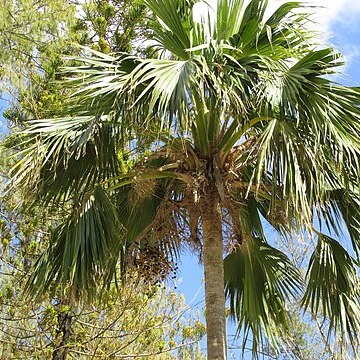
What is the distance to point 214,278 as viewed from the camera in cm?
493

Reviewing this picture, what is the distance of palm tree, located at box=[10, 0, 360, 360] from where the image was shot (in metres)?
4.46

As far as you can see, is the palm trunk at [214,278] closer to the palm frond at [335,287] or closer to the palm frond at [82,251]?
the palm frond at [82,251]

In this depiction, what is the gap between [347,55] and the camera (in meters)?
4.50

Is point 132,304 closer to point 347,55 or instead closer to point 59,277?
point 59,277

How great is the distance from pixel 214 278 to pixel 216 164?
82 cm

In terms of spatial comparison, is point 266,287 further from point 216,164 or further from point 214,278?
point 216,164

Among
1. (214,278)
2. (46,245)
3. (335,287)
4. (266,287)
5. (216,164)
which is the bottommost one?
(214,278)

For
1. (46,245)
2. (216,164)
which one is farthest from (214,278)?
(46,245)

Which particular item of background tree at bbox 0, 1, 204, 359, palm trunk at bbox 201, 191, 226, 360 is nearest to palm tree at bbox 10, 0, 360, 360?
palm trunk at bbox 201, 191, 226, 360

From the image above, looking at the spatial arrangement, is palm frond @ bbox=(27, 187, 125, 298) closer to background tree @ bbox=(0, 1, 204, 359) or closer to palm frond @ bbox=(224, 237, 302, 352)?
palm frond @ bbox=(224, 237, 302, 352)

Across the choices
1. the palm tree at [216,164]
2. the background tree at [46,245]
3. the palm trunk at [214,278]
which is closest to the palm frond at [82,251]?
the palm tree at [216,164]

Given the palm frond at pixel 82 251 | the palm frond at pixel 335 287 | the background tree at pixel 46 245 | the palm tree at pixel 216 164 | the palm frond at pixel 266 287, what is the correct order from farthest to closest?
the background tree at pixel 46 245
the palm frond at pixel 266 287
the palm frond at pixel 335 287
the palm frond at pixel 82 251
the palm tree at pixel 216 164

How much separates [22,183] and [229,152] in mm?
1489

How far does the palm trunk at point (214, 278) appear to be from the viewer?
4695mm
